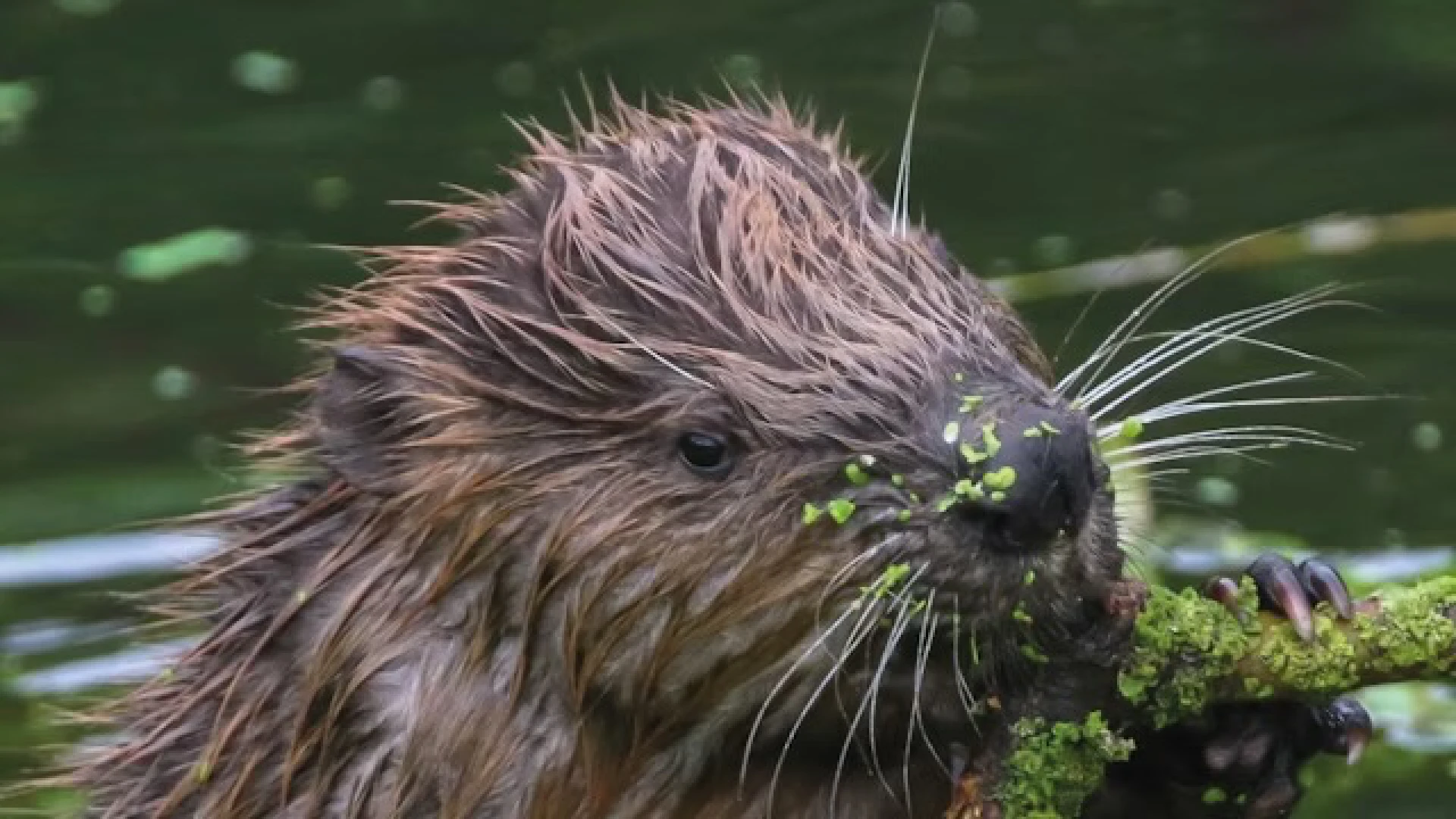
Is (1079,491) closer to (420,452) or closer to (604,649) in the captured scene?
(604,649)

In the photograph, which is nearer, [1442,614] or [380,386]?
[1442,614]

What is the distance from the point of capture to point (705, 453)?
3.17 metres

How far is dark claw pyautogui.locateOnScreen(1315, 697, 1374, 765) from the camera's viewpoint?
327 centimetres

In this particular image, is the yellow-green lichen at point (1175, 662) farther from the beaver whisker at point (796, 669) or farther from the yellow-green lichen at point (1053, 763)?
the beaver whisker at point (796, 669)

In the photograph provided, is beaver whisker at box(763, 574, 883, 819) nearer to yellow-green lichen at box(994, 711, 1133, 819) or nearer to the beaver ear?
yellow-green lichen at box(994, 711, 1133, 819)

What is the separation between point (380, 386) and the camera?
3.45 meters

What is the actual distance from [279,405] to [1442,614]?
3395 mm

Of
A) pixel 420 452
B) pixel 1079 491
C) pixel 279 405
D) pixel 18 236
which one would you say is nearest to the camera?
pixel 1079 491

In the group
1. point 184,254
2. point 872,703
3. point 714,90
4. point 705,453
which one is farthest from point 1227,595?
point 714,90

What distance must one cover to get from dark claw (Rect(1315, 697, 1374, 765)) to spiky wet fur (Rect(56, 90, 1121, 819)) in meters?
0.37

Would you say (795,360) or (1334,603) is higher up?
(795,360)

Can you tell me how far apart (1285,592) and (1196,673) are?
14 centimetres

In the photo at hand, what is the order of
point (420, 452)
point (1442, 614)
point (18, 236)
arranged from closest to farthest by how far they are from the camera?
1. point (1442, 614)
2. point (420, 452)
3. point (18, 236)

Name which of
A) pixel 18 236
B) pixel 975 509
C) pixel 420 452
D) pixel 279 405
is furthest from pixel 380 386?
pixel 18 236
